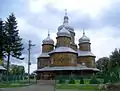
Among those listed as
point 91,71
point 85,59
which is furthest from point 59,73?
point 85,59

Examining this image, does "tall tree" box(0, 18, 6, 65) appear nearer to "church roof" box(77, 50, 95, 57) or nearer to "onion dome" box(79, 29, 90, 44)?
"church roof" box(77, 50, 95, 57)

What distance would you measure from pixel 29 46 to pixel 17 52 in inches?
145

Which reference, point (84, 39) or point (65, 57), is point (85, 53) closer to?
point (84, 39)

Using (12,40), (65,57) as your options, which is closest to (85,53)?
(65,57)

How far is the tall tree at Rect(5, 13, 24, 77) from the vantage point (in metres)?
48.7

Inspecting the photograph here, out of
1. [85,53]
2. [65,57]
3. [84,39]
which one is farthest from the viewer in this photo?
[84,39]

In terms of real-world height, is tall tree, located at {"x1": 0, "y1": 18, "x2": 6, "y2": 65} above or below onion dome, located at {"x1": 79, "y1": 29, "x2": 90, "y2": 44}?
below

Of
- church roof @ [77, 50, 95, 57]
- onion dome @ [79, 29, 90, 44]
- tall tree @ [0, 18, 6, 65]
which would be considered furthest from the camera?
onion dome @ [79, 29, 90, 44]

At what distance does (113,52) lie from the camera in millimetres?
56688

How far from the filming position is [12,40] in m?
49.1

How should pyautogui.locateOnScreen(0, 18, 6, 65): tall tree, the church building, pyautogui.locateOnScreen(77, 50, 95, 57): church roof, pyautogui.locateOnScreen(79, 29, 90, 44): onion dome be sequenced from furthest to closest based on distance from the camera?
1. pyautogui.locateOnScreen(79, 29, 90, 44): onion dome
2. pyautogui.locateOnScreen(77, 50, 95, 57): church roof
3. the church building
4. pyautogui.locateOnScreen(0, 18, 6, 65): tall tree

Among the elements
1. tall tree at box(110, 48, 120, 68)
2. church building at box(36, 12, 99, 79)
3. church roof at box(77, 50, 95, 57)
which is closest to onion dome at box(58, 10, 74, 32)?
church building at box(36, 12, 99, 79)

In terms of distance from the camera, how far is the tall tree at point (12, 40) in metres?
48.7

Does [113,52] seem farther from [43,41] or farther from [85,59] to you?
[43,41]
